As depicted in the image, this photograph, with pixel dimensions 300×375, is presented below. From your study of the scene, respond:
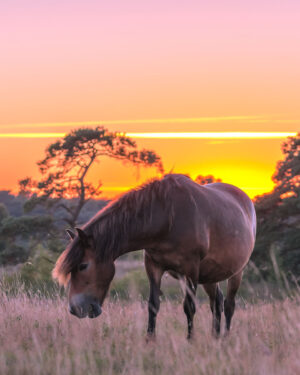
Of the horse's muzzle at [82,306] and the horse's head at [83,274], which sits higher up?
the horse's head at [83,274]

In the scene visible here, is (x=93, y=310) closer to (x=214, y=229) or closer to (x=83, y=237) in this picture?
(x=83, y=237)

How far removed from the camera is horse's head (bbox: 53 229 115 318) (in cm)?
678

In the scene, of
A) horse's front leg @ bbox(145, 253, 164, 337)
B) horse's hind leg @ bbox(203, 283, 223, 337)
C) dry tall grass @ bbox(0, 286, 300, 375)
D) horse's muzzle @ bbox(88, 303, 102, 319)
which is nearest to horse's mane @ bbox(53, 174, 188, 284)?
horse's muzzle @ bbox(88, 303, 102, 319)

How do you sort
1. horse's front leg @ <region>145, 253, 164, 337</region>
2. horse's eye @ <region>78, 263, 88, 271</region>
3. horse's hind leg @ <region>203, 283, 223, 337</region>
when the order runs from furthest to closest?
horse's hind leg @ <region>203, 283, 223, 337</region>
horse's front leg @ <region>145, 253, 164, 337</region>
horse's eye @ <region>78, 263, 88, 271</region>

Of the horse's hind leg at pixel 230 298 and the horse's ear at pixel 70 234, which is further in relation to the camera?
the horse's hind leg at pixel 230 298

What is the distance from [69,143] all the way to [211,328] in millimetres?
34527

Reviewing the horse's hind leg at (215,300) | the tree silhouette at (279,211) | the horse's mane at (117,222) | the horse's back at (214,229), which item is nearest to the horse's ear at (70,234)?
the horse's mane at (117,222)

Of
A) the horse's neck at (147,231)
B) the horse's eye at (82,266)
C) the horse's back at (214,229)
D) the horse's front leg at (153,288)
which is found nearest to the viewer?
the horse's eye at (82,266)

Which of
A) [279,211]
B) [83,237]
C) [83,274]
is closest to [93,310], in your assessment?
[83,274]

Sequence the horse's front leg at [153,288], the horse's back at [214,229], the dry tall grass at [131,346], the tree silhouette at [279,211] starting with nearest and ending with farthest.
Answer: the dry tall grass at [131,346]
the horse's back at [214,229]
the horse's front leg at [153,288]
the tree silhouette at [279,211]

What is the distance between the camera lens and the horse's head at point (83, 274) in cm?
678

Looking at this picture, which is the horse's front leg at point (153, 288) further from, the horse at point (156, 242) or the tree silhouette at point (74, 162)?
the tree silhouette at point (74, 162)

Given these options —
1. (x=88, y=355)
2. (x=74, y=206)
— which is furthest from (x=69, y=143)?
(x=88, y=355)

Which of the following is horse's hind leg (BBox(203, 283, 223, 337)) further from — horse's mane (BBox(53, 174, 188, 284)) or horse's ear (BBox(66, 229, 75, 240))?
horse's ear (BBox(66, 229, 75, 240))
